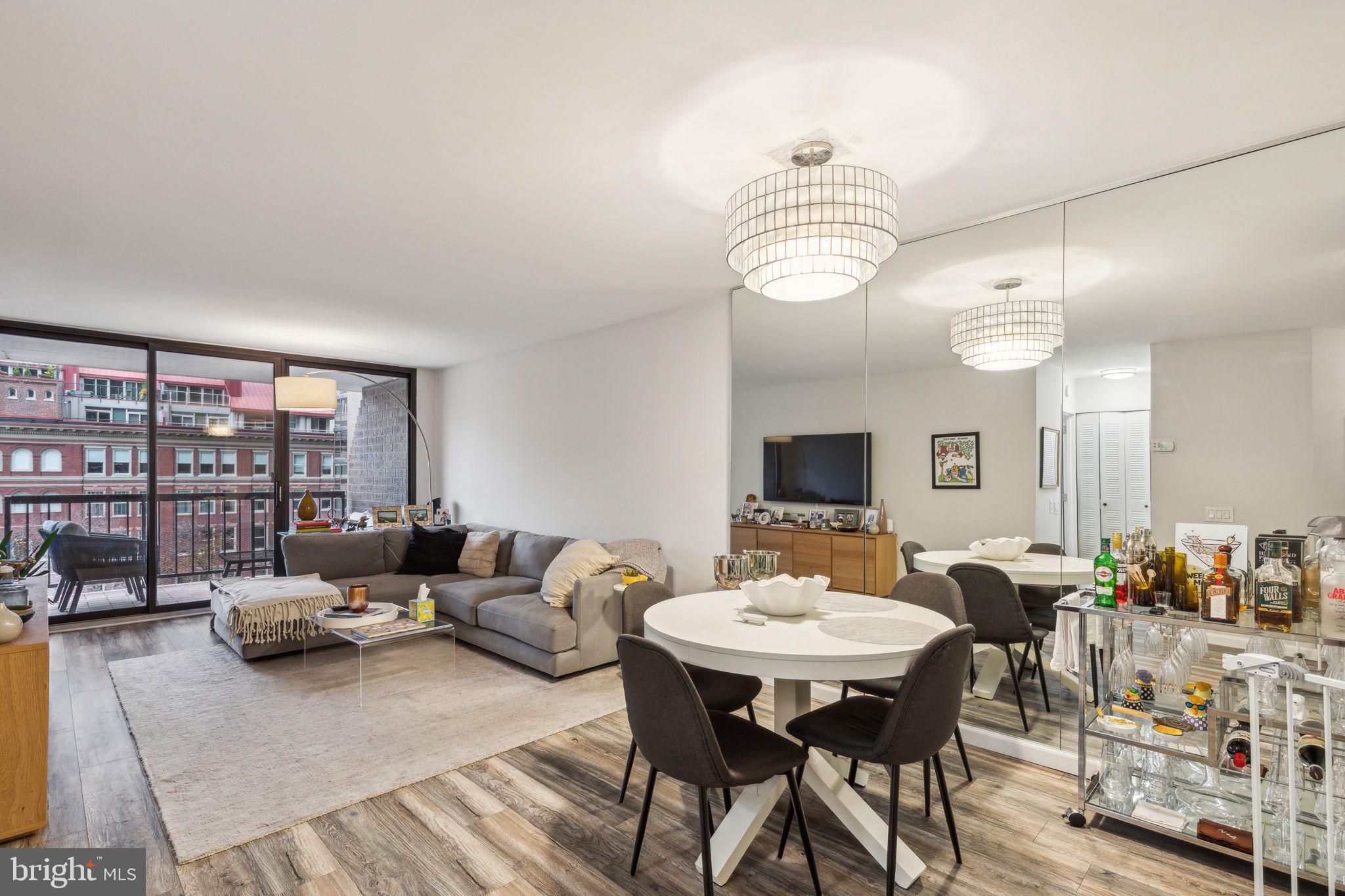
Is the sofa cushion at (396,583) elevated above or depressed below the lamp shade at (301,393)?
below

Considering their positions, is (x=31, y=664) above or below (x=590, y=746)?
above

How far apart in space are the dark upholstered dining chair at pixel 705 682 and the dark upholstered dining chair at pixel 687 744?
39 cm

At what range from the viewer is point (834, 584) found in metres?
3.64

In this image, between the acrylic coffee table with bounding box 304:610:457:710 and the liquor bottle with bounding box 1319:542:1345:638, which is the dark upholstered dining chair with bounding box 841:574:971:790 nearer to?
the liquor bottle with bounding box 1319:542:1345:638

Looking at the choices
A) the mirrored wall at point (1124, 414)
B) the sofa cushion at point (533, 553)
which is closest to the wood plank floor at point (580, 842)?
the mirrored wall at point (1124, 414)

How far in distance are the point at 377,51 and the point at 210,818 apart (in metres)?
2.69

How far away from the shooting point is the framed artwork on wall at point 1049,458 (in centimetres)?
284

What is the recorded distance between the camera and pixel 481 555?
5613 mm

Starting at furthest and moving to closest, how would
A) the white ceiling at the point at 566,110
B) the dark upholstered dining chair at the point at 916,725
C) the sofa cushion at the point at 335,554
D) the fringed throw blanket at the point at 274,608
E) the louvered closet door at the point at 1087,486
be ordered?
the sofa cushion at the point at 335,554 → the fringed throw blanket at the point at 274,608 → the louvered closet door at the point at 1087,486 → the dark upholstered dining chair at the point at 916,725 → the white ceiling at the point at 566,110

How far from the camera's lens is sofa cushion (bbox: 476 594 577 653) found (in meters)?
3.92

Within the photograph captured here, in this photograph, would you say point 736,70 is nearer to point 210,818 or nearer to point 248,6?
point 248,6

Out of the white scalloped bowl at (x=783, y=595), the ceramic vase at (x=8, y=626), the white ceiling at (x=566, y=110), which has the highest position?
the white ceiling at (x=566, y=110)

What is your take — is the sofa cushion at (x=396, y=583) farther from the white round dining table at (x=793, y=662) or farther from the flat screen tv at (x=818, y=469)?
the white round dining table at (x=793, y=662)

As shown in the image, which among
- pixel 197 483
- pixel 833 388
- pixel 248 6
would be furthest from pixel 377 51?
pixel 197 483
